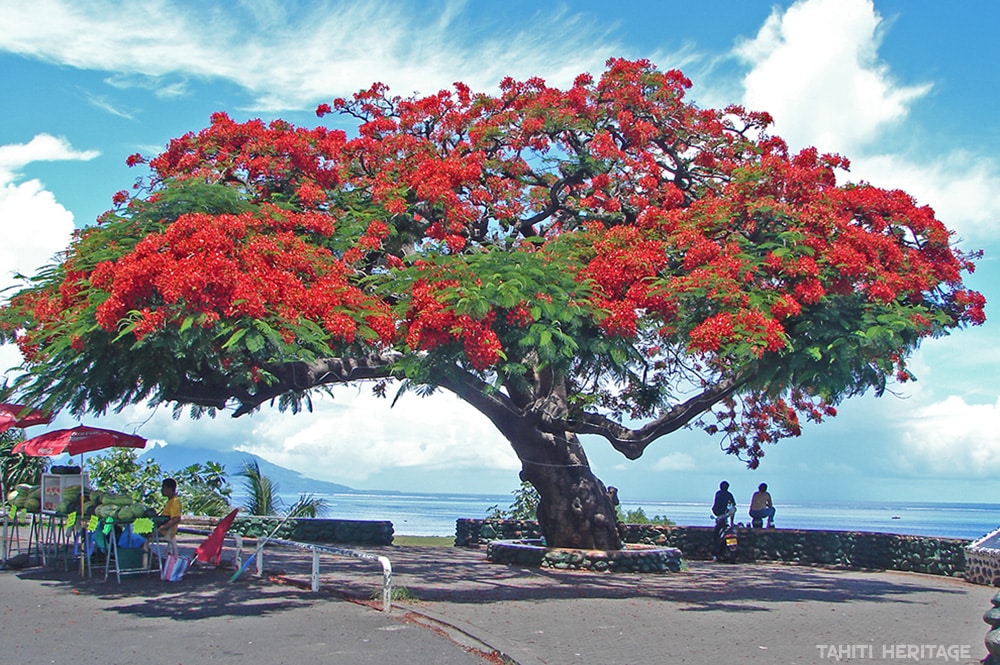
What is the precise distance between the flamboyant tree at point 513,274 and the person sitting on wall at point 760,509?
17.4 feet

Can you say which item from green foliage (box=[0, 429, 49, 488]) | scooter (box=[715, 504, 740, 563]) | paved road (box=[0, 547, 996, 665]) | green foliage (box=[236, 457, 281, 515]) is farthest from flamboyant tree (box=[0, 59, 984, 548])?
green foliage (box=[0, 429, 49, 488])

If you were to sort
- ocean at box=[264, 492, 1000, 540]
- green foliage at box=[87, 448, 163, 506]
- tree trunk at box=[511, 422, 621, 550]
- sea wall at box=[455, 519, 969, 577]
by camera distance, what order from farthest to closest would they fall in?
1. ocean at box=[264, 492, 1000, 540]
2. green foliage at box=[87, 448, 163, 506]
3. sea wall at box=[455, 519, 969, 577]
4. tree trunk at box=[511, 422, 621, 550]

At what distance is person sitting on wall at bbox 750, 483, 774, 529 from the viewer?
21.1m

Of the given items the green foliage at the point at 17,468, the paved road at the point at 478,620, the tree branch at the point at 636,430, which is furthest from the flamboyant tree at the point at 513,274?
the green foliage at the point at 17,468

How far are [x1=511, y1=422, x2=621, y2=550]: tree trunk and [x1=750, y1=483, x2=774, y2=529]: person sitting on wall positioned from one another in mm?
5156

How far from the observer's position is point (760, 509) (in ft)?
69.5

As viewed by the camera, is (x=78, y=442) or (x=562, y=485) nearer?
(x=78, y=442)

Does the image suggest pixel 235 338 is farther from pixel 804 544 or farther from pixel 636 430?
pixel 804 544

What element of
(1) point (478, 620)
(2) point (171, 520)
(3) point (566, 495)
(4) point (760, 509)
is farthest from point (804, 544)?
(2) point (171, 520)

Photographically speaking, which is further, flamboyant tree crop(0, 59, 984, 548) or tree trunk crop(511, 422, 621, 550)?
tree trunk crop(511, 422, 621, 550)

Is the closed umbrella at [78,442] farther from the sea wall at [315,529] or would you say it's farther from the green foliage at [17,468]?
the green foliage at [17,468]

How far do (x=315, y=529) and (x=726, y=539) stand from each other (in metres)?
9.26

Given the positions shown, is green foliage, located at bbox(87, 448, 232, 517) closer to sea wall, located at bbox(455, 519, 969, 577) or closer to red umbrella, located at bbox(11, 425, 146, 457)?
sea wall, located at bbox(455, 519, 969, 577)

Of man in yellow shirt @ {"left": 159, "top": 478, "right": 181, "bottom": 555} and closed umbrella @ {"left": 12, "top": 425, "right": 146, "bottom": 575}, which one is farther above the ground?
closed umbrella @ {"left": 12, "top": 425, "right": 146, "bottom": 575}
